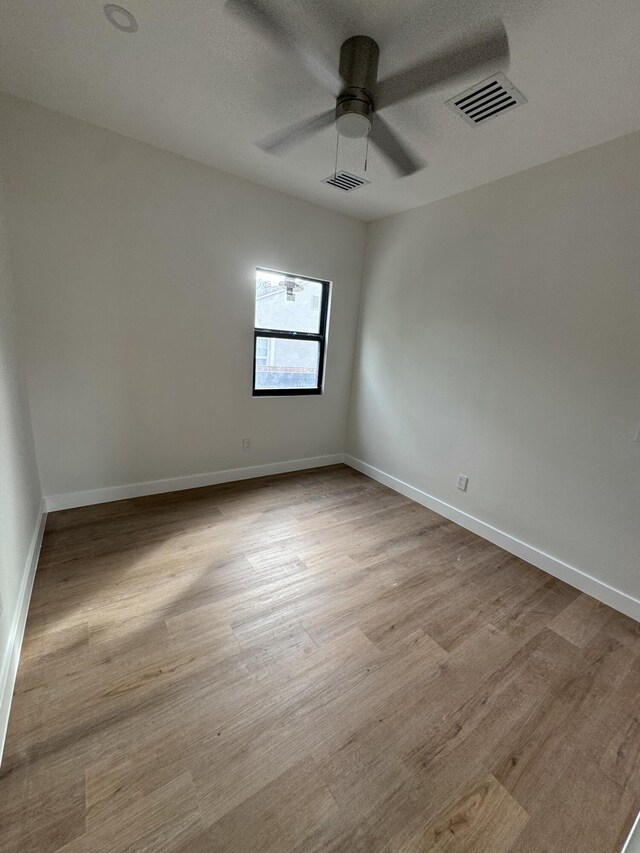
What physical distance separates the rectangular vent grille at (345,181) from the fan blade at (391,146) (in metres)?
0.71

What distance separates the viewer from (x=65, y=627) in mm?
1620

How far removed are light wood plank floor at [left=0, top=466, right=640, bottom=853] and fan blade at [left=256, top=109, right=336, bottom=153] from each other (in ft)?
7.62

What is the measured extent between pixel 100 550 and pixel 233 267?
2.33m

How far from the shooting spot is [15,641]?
1430 millimetres

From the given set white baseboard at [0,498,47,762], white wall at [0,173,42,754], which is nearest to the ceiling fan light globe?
white wall at [0,173,42,754]

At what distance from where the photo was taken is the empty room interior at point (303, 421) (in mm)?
1162

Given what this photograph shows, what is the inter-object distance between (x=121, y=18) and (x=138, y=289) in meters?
1.43

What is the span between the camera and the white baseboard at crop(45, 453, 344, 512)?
261cm

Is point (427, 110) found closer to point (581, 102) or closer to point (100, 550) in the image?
point (581, 102)

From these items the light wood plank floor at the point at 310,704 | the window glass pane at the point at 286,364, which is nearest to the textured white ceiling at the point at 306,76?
the window glass pane at the point at 286,364

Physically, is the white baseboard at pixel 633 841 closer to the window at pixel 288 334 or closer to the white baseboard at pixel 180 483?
the white baseboard at pixel 180 483

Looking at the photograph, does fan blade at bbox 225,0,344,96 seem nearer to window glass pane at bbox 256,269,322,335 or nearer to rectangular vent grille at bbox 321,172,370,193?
rectangular vent grille at bbox 321,172,370,193

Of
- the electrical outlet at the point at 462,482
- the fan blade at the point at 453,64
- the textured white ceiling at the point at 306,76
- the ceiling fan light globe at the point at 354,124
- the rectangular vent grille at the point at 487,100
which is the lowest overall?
the electrical outlet at the point at 462,482

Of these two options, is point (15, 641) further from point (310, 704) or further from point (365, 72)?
point (365, 72)
